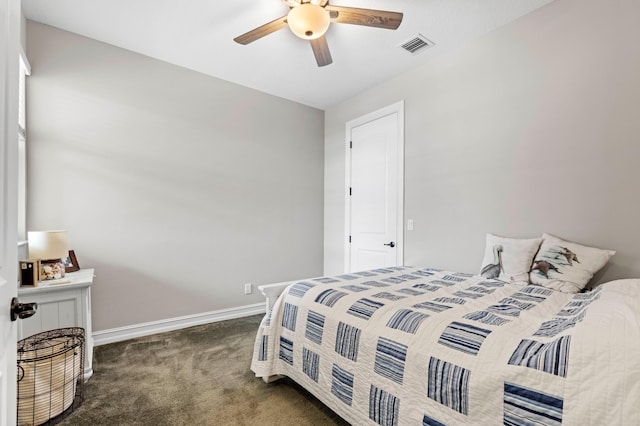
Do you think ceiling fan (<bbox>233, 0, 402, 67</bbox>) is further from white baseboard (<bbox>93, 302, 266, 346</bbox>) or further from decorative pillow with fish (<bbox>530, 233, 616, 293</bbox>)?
white baseboard (<bbox>93, 302, 266, 346</bbox>)

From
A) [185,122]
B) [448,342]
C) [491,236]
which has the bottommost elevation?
[448,342]

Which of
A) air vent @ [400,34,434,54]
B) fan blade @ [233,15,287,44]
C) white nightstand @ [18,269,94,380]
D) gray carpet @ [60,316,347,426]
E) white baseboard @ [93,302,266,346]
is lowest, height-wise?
gray carpet @ [60,316,347,426]

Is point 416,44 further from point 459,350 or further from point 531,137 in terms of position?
point 459,350

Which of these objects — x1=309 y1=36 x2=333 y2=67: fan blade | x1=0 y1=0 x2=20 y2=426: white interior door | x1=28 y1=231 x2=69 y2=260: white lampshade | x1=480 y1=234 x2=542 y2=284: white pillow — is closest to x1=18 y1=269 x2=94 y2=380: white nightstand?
x1=28 y1=231 x2=69 y2=260: white lampshade

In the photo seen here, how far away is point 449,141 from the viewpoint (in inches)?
116

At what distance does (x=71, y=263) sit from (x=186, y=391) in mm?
1489

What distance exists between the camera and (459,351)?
1237 millimetres

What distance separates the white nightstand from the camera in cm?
202

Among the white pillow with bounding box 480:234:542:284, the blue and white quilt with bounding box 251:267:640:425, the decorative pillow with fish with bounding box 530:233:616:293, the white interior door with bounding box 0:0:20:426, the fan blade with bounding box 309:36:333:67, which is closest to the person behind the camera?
the white interior door with bounding box 0:0:20:426

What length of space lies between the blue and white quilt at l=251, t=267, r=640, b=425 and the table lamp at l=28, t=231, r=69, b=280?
1596 mm

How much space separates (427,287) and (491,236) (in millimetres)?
843

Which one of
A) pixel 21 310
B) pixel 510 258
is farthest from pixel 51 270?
pixel 510 258

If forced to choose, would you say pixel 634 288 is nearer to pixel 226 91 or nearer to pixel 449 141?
pixel 449 141

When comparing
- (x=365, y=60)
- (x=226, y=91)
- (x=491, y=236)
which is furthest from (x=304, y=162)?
(x=491, y=236)
